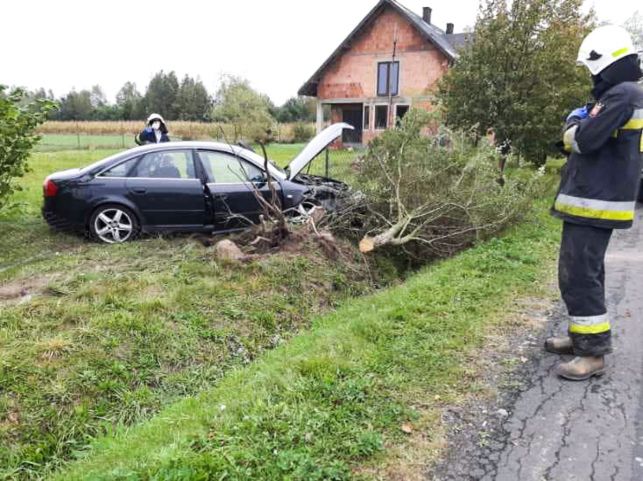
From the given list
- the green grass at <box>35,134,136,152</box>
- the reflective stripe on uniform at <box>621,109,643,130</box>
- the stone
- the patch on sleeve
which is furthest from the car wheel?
Result: the green grass at <box>35,134,136,152</box>

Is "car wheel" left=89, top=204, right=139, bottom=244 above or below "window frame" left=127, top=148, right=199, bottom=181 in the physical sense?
below

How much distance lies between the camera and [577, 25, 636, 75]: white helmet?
3.18 m

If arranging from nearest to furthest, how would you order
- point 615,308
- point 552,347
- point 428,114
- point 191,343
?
point 552,347
point 191,343
point 615,308
point 428,114

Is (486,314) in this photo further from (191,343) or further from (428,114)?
(428,114)

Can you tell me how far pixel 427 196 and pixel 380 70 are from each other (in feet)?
79.9

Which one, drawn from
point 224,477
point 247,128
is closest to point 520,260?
point 224,477

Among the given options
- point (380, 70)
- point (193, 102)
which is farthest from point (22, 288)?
point (193, 102)

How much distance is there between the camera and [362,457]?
2625mm

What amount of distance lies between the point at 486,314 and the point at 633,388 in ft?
4.42

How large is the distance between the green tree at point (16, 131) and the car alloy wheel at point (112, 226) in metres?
1.14

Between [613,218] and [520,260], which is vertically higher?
[613,218]

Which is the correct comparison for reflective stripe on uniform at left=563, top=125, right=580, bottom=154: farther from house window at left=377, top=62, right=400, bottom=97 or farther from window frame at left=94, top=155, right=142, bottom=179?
house window at left=377, top=62, right=400, bottom=97

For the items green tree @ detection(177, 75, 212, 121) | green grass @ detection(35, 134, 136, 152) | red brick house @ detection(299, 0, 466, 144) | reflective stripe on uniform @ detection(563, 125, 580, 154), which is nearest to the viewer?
reflective stripe on uniform @ detection(563, 125, 580, 154)

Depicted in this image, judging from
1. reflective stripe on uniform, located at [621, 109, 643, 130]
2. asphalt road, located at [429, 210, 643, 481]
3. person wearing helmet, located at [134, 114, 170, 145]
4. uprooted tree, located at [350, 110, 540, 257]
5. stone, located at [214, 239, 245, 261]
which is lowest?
asphalt road, located at [429, 210, 643, 481]
